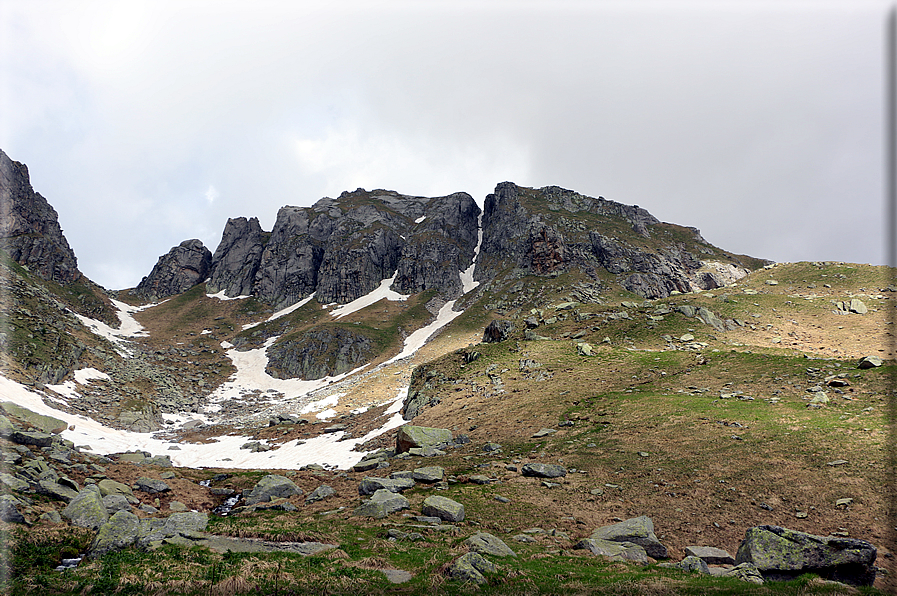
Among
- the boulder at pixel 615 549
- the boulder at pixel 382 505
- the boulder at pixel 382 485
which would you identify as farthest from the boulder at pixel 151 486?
the boulder at pixel 615 549

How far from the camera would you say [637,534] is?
16.8 metres

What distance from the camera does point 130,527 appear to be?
50.0ft

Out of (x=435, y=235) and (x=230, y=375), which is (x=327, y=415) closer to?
(x=230, y=375)

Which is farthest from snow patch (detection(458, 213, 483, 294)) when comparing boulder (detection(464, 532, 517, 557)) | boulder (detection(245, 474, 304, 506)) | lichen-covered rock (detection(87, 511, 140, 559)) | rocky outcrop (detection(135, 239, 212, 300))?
lichen-covered rock (detection(87, 511, 140, 559))

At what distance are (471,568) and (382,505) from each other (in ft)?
32.5

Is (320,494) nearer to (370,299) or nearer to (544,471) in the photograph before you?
(544,471)

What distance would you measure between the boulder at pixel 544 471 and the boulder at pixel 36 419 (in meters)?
50.3

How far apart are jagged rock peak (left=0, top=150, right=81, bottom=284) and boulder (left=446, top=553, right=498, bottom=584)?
175 metres

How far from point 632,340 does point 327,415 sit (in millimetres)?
52811

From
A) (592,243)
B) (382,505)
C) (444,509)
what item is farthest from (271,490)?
(592,243)

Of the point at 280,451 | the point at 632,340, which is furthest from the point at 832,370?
the point at 280,451

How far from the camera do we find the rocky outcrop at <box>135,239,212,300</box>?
184 meters

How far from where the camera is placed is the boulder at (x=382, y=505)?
2042cm

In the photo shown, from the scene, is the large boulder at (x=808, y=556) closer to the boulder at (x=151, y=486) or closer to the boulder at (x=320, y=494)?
the boulder at (x=320, y=494)
